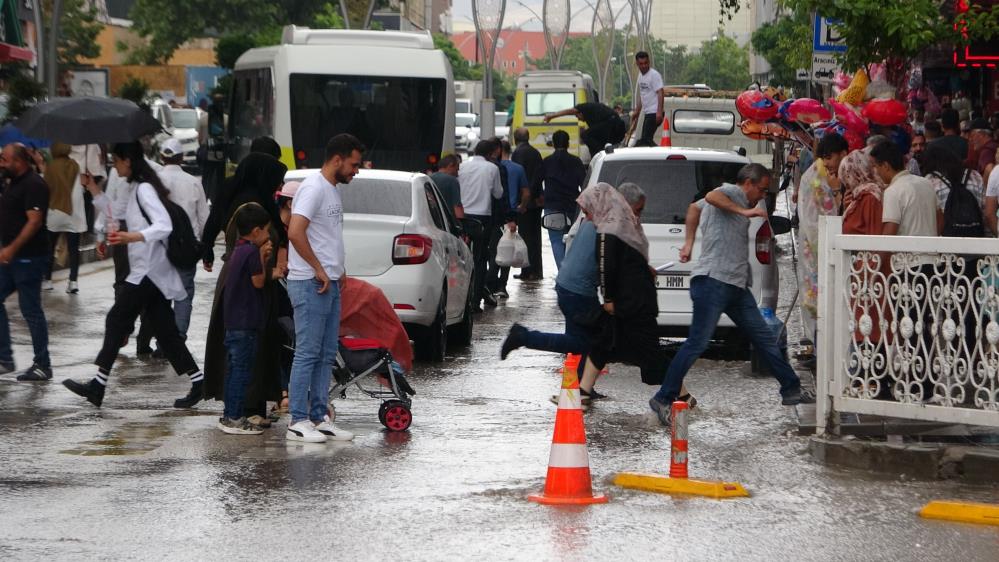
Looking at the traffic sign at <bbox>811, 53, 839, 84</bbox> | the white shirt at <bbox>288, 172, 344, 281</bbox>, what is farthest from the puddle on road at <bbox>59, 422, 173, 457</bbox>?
the traffic sign at <bbox>811, 53, 839, 84</bbox>

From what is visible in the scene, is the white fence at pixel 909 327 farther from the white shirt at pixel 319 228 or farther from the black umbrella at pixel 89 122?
the black umbrella at pixel 89 122

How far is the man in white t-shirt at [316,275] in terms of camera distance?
9.88 meters

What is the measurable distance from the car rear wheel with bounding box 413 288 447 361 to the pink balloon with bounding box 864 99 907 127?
3853mm

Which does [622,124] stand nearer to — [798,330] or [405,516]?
[798,330]

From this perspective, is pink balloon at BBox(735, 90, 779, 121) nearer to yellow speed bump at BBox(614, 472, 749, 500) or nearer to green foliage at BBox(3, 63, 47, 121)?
yellow speed bump at BBox(614, 472, 749, 500)

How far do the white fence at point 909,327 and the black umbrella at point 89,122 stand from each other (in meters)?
8.36

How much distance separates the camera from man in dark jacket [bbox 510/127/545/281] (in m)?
20.8

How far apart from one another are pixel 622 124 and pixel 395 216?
1190 centimetres

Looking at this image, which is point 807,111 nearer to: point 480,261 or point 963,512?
point 480,261

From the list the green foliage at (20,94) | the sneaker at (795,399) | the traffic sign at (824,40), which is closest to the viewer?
the sneaker at (795,399)

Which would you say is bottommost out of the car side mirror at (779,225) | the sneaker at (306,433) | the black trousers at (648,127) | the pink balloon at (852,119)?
the sneaker at (306,433)

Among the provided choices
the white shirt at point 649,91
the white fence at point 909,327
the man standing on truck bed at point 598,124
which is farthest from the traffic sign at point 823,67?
the white fence at point 909,327

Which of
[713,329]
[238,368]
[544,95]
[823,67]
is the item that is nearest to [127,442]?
[238,368]

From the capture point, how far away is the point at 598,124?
2456cm
